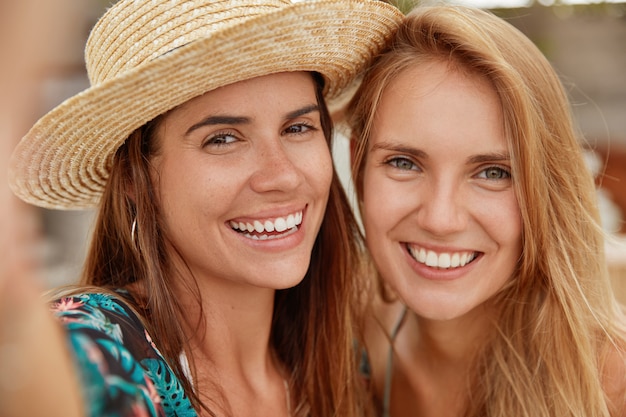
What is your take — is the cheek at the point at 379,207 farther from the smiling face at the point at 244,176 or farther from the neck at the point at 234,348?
the neck at the point at 234,348

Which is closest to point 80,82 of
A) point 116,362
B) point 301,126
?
point 301,126

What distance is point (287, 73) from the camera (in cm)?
204

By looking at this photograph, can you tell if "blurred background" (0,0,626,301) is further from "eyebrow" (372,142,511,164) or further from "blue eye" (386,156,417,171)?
"blue eye" (386,156,417,171)

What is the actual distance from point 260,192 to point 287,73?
0.36 meters

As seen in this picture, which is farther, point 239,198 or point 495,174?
point 495,174

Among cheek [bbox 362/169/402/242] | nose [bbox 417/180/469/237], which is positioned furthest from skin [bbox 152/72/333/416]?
nose [bbox 417/180/469/237]

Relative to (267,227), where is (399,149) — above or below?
above

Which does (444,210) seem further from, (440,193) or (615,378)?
(615,378)

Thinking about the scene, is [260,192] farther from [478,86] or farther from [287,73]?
[478,86]

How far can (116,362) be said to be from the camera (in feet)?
4.66

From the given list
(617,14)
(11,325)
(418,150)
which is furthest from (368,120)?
(617,14)

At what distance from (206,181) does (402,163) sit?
2.26 feet

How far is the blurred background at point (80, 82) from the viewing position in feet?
2.71

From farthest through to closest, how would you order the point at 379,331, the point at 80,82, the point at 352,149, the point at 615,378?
the point at 80,82 < the point at 379,331 < the point at 352,149 < the point at 615,378
